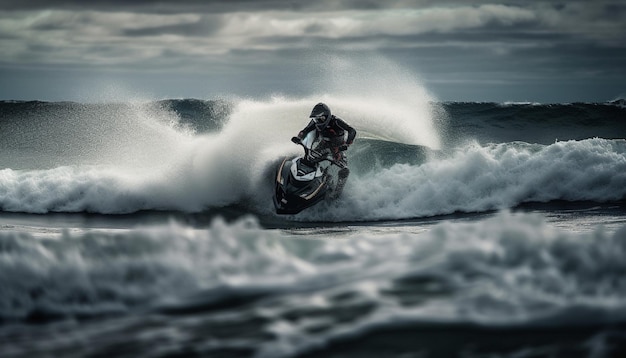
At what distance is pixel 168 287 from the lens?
6363 mm

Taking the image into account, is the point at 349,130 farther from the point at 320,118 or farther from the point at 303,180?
the point at 303,180

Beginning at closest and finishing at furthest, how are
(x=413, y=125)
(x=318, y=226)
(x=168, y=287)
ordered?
(x=168, y=287)
(x=318, y=226)
(x=413, y=125)

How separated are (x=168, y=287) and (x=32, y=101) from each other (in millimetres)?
42984

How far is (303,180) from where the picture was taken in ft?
53.6

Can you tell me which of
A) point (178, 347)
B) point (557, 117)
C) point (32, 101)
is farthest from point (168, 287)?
point (32, 101)

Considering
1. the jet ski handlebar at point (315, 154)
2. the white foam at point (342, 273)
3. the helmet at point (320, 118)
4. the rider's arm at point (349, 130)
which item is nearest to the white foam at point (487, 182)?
the jet ski handlebar at point (315, 154)

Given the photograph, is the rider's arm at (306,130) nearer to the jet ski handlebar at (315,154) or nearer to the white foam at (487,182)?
the jet ski handlebar at (315,154)

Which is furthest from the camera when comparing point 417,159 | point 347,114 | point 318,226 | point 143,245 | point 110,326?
point 347,114

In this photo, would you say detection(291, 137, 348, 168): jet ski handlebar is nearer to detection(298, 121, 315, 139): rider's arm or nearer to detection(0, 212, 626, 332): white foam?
detection(298, 121, 315, 139): rider's arm

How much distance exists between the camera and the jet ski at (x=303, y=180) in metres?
16.2

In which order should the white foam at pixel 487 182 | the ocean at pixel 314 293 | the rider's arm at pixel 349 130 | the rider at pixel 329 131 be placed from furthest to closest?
the white foam at pixel 487 182 < the rider at pixel 329 131 < the rider's arm at pixel 349 130 < the ocean at pixel 314 293

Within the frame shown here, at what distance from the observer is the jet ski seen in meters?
16.2

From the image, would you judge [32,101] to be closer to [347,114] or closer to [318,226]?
[347,114]

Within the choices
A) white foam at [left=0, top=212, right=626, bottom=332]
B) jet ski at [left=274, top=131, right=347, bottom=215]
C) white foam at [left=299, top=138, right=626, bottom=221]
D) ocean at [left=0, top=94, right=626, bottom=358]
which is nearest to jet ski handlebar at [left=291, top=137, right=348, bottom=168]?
jet ski at [left=274, top=131, right=347, bottom=215]
